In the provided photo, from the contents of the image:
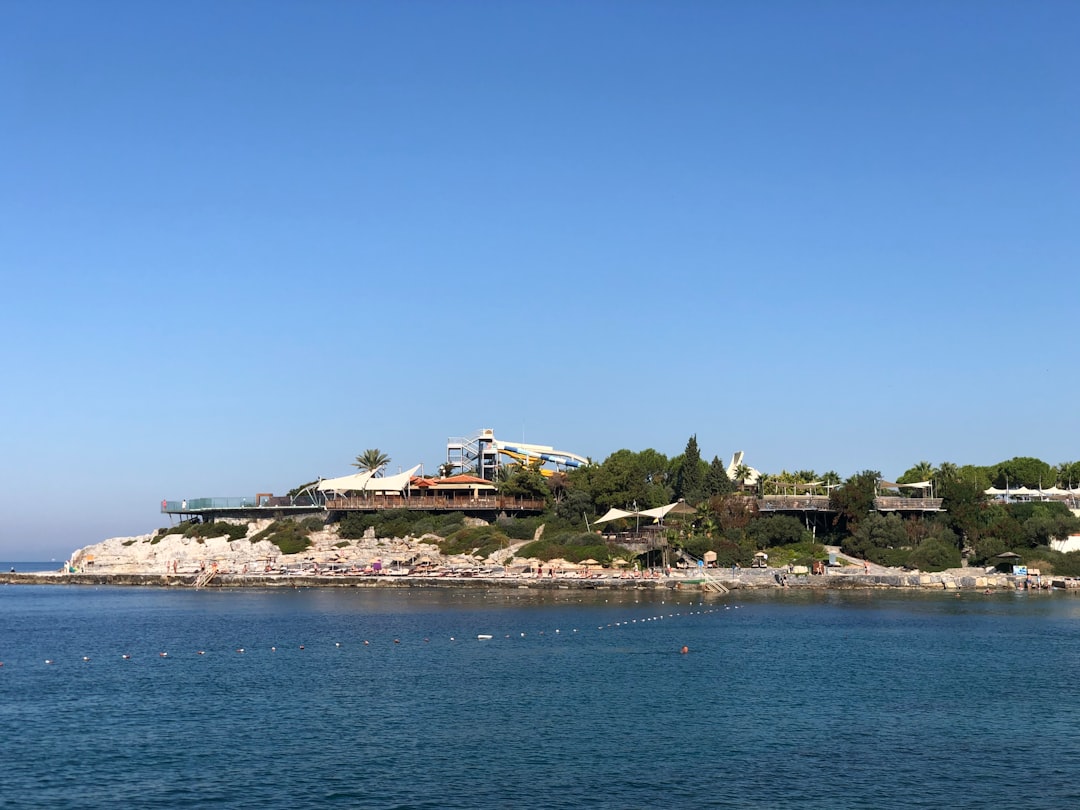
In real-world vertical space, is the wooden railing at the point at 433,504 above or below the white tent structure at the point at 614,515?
above

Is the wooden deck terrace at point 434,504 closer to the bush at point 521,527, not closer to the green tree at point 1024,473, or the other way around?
the bush at point 521,527

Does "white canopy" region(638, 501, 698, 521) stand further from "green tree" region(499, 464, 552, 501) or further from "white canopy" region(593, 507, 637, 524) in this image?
"green tree" region(499, 464, 552, 501)

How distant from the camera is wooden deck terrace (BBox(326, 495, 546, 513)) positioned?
348 feet

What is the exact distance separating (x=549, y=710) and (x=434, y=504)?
238ft

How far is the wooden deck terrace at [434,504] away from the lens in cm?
10606

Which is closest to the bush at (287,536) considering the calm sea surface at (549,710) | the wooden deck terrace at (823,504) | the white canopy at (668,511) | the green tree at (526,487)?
the green tree at (526,487)

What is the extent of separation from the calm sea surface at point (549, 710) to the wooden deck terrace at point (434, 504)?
39.2m

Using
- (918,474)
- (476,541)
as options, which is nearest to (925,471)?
(918,474)

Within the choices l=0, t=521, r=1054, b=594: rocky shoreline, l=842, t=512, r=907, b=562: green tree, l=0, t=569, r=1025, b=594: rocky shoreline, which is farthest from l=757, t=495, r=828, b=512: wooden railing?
l=0, t=569, r=1025, b=594: rocky shoreline

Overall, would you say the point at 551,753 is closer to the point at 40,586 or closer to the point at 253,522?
the point at 253,522

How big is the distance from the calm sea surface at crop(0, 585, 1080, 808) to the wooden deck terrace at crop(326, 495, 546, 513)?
39151 millimetres

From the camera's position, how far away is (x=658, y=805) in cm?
2538

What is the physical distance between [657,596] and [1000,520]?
3301cm

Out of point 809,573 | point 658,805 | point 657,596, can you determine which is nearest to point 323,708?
point 658,805
